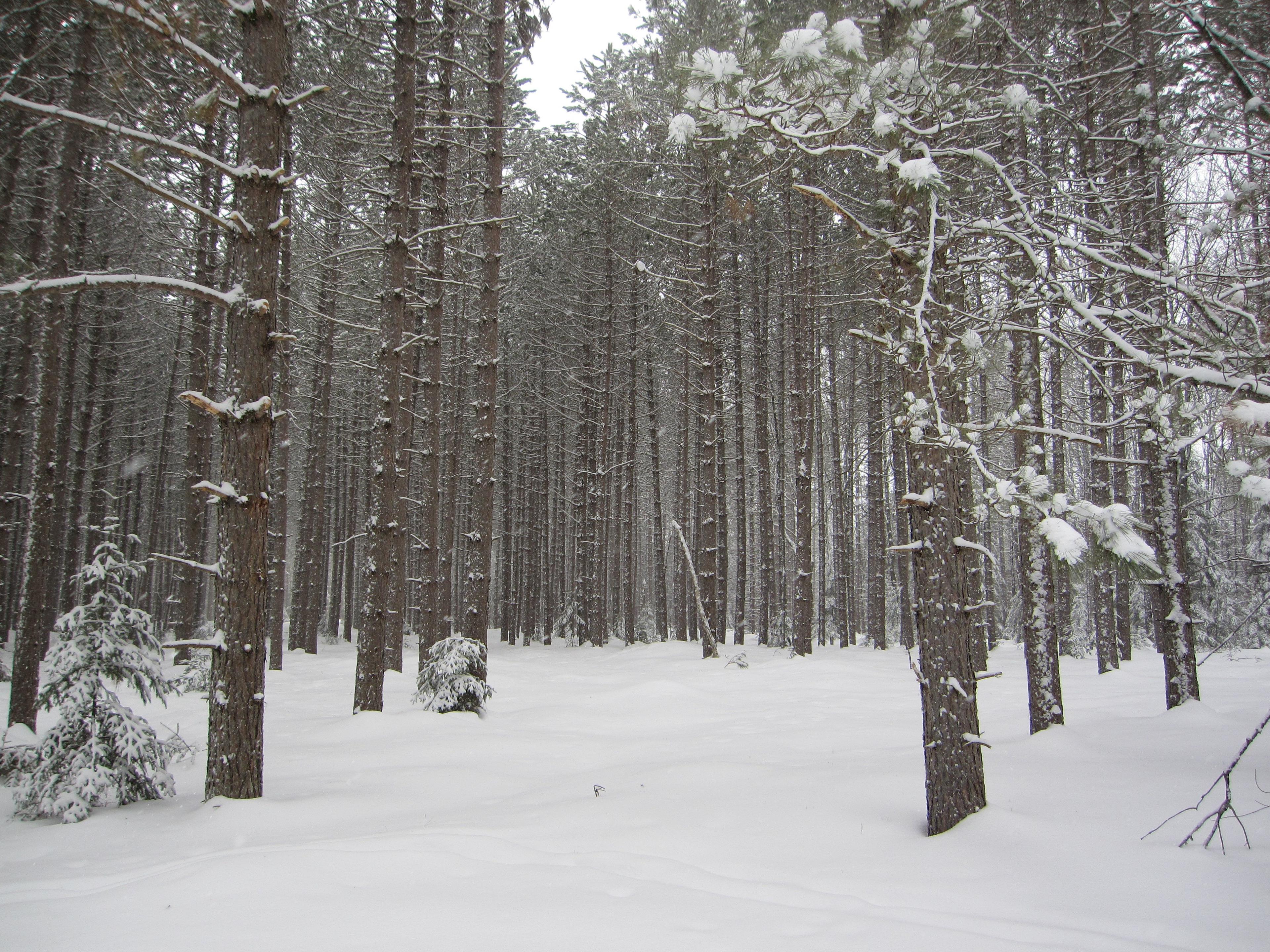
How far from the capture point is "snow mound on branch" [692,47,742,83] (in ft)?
15.6

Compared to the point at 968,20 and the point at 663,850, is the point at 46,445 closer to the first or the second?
the point at 663,850

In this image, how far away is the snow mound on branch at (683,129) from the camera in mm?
4945

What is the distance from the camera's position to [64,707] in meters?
5.35

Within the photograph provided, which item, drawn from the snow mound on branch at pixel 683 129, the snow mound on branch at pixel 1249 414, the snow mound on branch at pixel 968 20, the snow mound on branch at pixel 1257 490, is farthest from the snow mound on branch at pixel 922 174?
the snow mound on branch at pixel 1257 490

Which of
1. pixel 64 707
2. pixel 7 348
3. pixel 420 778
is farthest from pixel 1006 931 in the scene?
pixel 7 348

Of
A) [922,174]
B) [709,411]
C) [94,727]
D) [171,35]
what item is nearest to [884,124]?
[922,174]

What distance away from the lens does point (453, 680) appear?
352 inches

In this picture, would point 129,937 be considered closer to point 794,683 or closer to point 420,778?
point 420,778

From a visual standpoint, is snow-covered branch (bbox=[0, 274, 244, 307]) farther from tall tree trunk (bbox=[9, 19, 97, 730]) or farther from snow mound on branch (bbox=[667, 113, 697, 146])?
tall tree trunk (bbox=[9, 19, 97, 730])

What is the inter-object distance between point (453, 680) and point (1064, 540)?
24.2ft

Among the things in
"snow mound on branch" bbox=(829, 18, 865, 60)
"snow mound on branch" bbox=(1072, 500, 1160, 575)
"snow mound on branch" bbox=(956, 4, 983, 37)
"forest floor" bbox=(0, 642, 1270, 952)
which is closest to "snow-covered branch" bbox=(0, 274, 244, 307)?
"forest floor" bbox=(0, 642, 1270, 952)

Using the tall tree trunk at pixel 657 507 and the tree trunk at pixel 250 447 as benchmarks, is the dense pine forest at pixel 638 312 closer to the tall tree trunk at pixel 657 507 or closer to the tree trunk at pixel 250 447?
the tree trunk at pixel 250 447

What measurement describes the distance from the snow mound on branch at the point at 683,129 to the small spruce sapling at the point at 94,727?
562cm

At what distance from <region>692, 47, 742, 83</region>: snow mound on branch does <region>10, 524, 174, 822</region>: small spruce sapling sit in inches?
237
